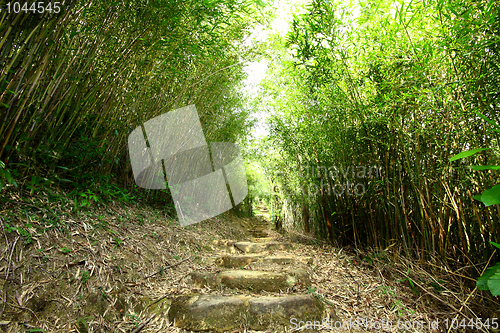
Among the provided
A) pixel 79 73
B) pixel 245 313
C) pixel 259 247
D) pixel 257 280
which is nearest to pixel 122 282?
pixel 245 313

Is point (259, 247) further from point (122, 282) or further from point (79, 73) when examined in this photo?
point (79, 73)

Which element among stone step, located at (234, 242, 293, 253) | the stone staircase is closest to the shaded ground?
the stone staircase

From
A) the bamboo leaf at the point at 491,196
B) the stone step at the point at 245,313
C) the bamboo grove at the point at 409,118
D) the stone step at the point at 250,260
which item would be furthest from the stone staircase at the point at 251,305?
the bamboo leaf at the point at 491,196

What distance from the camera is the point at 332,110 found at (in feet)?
7.33

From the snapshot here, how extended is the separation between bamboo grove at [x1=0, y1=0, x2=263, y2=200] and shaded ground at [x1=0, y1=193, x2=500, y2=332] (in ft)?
1.10

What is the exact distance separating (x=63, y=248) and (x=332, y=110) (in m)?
2.19

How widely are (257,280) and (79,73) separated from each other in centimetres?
185

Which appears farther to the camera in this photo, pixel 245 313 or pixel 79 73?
pixel 79 73

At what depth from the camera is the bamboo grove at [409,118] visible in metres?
1.26

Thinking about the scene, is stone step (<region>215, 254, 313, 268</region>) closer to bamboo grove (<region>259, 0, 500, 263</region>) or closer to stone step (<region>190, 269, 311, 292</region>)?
stone step (<region>190, 269, 311, 292</region>)

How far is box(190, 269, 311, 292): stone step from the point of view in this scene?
1.71 meters

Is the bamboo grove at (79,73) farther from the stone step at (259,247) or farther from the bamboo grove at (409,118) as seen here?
the stone step at (259,247)

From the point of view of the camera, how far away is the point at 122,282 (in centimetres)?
142

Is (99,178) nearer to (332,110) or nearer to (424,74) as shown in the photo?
(332,110)
